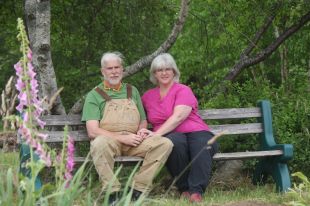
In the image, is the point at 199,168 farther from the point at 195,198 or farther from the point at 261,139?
the point at 261,139

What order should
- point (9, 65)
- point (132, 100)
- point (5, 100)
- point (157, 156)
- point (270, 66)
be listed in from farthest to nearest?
point (9, 65) → point (270, 66) → point (132, 100) → point (157, 156) → point (5, 100)

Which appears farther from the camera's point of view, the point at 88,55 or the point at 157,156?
the point at 88,55

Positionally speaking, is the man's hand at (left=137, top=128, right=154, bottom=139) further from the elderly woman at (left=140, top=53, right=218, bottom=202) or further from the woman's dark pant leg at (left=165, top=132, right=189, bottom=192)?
the woman's dark pant leg at (left=165, top=132, right=189, bottom=192)

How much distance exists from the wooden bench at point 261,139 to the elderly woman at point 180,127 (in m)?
0.24

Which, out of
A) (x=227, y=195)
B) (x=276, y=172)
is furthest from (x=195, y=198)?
(x=276, y=172)

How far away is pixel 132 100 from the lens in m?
5.70

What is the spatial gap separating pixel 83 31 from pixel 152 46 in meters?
1.70

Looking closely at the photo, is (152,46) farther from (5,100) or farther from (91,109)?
(5,100)

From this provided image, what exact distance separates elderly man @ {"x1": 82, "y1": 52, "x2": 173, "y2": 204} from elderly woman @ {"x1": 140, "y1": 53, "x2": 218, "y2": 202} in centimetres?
15

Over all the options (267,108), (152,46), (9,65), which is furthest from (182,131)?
(9,65)

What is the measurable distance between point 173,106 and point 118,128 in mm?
539

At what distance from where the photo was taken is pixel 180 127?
225 inches

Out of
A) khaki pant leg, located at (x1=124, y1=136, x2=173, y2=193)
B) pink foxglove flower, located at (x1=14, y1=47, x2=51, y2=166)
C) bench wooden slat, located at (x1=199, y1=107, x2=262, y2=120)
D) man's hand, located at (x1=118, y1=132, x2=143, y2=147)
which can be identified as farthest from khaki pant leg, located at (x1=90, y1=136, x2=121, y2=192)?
pink foxglove flower, located at (x1=14, y1=47, x2=51, y2=166)

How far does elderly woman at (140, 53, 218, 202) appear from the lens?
17.9 feet
